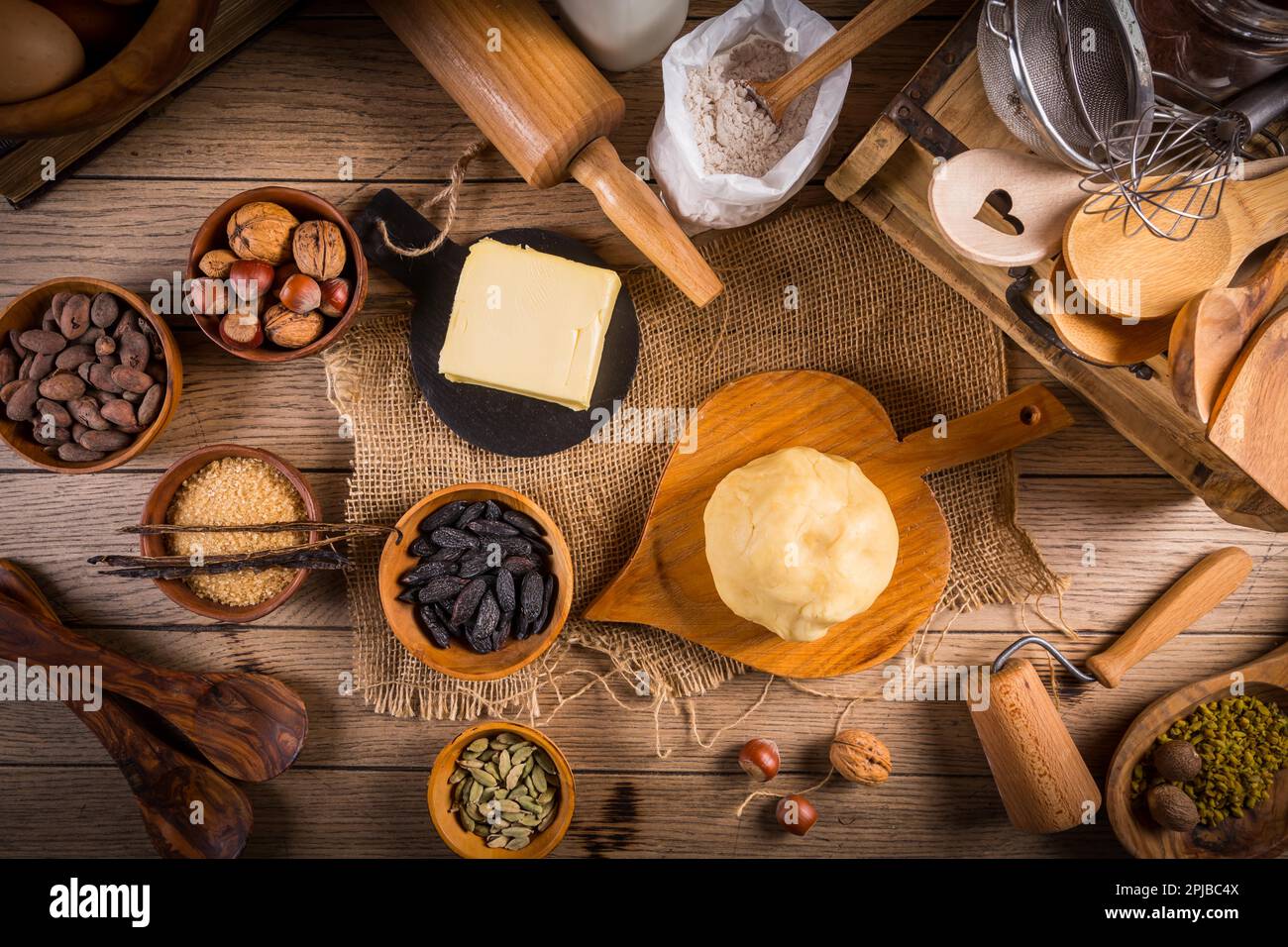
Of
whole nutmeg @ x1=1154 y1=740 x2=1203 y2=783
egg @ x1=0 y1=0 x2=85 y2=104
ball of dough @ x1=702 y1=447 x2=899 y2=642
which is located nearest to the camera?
egg @ x1=0 y1=0 x2=85 y2=104

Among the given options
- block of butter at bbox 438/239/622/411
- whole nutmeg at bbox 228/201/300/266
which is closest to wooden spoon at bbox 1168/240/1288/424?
block of butter at bbox 438/239/622/411

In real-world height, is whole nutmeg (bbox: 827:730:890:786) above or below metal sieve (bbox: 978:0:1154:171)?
below

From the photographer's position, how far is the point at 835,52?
3.65ft

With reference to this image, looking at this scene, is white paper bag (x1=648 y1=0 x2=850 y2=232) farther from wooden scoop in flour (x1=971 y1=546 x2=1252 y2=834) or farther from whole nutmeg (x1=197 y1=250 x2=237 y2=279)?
wooden scoop in flour (x1=971 y1=546 x2=1252 y2=834)

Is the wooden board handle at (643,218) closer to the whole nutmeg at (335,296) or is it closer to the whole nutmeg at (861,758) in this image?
the whole nutmeg at (335,296)

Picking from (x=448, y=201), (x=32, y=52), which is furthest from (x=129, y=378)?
(x=448, y=201)

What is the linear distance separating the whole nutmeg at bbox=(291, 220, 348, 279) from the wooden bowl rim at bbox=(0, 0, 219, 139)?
0.84 ft

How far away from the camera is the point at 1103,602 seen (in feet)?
4.54

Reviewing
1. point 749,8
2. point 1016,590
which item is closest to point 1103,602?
point 1016,590

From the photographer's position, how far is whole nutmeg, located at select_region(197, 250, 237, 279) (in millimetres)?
1204

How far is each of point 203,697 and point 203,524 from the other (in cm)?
26

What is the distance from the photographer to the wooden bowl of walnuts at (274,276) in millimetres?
1189

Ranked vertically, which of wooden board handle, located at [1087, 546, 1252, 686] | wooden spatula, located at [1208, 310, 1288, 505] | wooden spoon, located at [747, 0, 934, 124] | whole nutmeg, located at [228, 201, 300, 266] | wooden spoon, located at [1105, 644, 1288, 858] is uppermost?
wooden spoon, located at [747, 0, 934, 124]

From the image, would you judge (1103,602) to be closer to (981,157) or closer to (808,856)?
(808,856)
